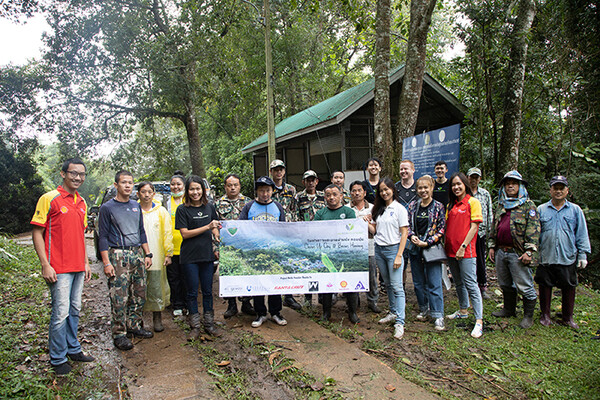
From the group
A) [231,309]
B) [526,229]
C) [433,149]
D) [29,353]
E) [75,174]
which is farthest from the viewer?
[433,149]

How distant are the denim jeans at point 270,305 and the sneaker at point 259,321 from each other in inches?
1.2

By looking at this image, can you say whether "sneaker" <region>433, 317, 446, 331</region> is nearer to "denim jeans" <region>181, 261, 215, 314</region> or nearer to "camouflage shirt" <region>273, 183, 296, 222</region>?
"camouflage shirt" <region>273, 183, 296, 222</region>

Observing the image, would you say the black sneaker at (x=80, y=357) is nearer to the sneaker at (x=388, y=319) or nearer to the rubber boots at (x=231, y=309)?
the rubber boots at (x=231, y=309)

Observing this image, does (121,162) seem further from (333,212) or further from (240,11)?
(333,212)

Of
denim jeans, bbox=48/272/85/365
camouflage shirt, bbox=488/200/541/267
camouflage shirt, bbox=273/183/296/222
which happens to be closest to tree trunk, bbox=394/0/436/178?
camouflage shirt, bbox=273/183/296/222

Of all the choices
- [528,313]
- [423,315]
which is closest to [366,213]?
[423,315]

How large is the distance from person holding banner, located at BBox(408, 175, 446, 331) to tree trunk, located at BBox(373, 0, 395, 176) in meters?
3.30

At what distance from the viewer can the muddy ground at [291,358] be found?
347cm

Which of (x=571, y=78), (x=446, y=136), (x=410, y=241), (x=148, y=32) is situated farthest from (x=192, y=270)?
(x=148, y=32)

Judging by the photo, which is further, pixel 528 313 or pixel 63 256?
pixel 528 313

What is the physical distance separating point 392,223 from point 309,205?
1.48 m

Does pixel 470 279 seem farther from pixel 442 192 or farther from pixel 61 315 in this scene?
pixel 61 315

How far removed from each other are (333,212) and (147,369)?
8.96ft

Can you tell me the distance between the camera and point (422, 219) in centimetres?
493
